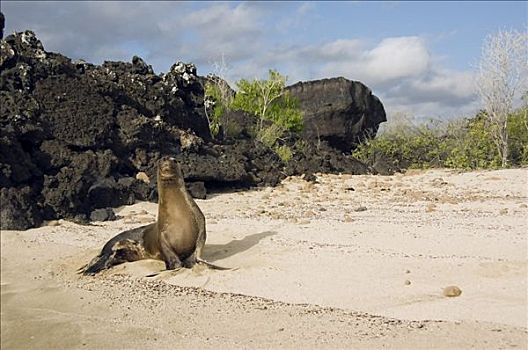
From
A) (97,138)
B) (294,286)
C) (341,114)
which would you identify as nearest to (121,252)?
(294,286)

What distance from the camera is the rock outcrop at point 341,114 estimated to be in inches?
1167

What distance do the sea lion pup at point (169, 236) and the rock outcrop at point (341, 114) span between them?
2045cm

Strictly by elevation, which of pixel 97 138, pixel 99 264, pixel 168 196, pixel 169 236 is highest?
pixel 97 138

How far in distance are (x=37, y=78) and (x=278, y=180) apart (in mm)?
6945

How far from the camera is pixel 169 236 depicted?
8.32 meters

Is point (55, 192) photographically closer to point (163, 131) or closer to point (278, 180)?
point (163, 131)

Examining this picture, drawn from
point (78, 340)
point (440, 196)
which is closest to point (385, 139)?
point (440, 196)

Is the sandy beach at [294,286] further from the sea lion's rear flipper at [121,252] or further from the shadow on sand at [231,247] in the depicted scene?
the sea lion's rear flipper at [121,252]

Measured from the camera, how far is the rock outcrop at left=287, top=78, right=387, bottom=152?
2964cm

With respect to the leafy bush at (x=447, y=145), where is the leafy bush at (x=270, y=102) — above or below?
above

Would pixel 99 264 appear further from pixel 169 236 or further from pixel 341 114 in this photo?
pixel 341 114

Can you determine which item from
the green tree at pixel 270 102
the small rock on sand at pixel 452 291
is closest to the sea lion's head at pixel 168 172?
the small rock on sand at pixel 452 291

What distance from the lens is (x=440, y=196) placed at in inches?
604

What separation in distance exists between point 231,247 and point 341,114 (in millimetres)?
21010
